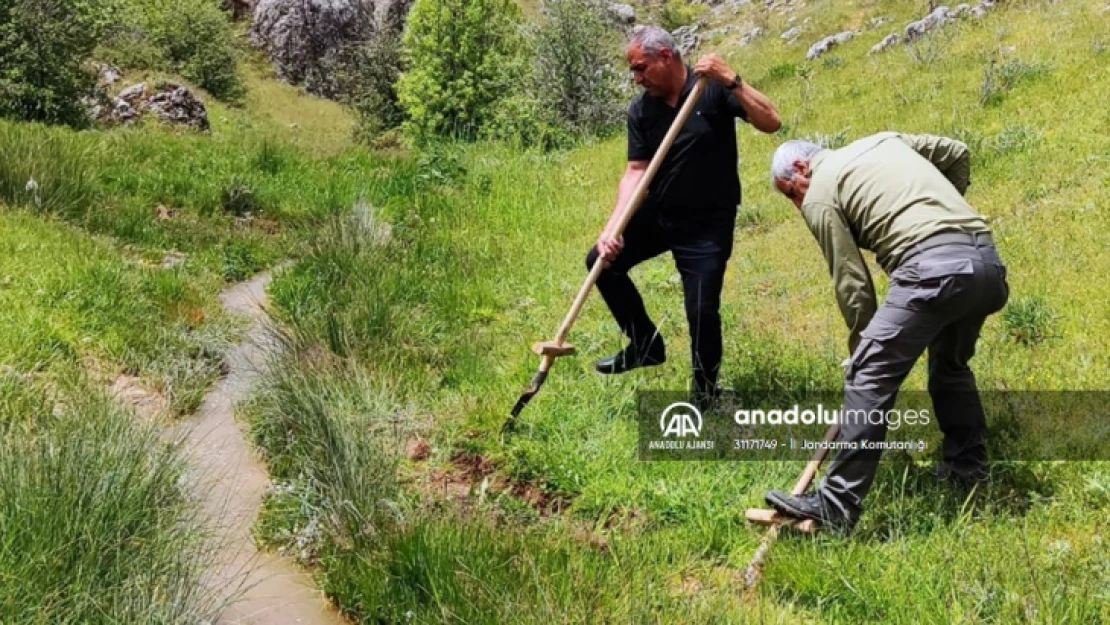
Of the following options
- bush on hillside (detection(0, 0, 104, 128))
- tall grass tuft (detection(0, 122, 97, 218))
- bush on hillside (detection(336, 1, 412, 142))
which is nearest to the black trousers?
tall grass tuft (detection(0, 122, 97, 218))

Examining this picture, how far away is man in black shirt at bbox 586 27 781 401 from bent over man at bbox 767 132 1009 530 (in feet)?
2.48

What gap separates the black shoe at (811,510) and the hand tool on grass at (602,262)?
65.6 inches

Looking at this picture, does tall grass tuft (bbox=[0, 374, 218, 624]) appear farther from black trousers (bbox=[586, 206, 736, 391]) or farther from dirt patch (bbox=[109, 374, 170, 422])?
black trousers (bbox=[586, 206, 736, 391])

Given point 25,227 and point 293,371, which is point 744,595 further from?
point 25,227

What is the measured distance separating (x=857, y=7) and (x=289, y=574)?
28.5m

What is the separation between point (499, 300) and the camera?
7.95 meters

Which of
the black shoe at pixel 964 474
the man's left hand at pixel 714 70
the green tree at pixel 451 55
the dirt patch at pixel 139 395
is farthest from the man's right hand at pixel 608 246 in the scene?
the green tree at pixel 451 55

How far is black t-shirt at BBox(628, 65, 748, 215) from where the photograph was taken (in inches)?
194

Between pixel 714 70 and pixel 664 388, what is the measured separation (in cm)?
215

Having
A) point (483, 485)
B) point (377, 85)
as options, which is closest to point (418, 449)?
point (483, 485)

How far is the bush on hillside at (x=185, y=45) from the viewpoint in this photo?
4128 centimetres

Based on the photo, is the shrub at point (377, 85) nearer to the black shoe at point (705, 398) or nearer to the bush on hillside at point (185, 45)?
the bush on hillside at point (185, 45)

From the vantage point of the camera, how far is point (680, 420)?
203 inches

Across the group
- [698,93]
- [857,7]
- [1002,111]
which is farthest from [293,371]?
[857,7]
